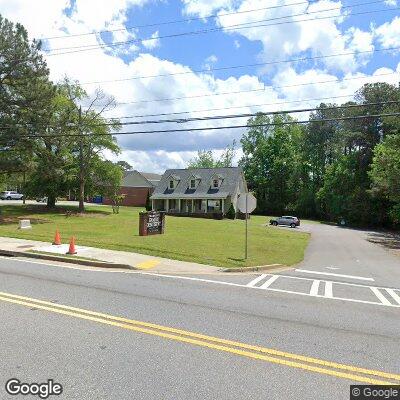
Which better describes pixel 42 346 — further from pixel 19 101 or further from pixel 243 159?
pixel 243 159

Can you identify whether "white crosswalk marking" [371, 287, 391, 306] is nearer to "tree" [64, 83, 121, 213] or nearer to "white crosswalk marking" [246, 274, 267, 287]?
"white crosswalk marking" [246, 274, 267, 287]

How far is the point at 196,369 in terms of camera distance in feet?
16.1

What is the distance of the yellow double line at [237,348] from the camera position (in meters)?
4.93

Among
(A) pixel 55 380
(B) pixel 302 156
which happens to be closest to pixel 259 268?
(A) pixel 55 380

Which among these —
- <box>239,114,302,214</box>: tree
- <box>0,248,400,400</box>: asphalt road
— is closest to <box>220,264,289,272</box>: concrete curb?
<box>0,248,400,400</box>: asphalt road

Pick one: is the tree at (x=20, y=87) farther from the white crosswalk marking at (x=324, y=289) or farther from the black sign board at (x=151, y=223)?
the white crosswalk marking at (x=324, y=289)

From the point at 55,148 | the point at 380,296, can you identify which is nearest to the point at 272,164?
Result: the point at 55,148

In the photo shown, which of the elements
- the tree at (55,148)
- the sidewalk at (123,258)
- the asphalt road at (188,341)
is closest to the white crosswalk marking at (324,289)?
the asphalt road at (188,341)

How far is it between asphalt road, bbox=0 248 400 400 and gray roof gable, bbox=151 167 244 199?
43536mm

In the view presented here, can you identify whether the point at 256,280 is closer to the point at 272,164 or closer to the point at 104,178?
the point at 104,178

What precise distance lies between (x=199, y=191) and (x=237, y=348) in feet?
161

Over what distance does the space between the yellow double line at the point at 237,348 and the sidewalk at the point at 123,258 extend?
541 cm

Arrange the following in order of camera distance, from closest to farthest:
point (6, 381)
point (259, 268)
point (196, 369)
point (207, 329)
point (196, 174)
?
point (6, 381)
point (196, 369)
point (207, 329)
point (259, 268)
point (196, 174)

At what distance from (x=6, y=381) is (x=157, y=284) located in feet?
19.4
